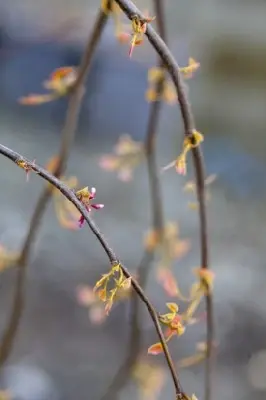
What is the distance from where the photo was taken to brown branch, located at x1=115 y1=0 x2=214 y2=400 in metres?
0.37

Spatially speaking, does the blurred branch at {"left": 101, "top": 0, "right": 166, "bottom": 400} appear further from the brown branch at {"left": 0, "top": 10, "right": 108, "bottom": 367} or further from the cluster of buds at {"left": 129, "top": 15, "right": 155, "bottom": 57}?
the cluster of buds at {"left": 129, "top": 15, "right": 155, "bottom": 57}

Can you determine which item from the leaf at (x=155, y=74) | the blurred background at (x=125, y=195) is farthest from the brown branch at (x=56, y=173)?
the blurred background at (x=125, y=195)

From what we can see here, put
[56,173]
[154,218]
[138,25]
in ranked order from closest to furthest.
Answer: [138,25] < [56,173] < [154,218]

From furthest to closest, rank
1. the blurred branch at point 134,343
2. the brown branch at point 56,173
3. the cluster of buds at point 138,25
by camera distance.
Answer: the blurred branch at point 134,343 → the brown branch at point 56,173 → the cluster of buds at point 138,25

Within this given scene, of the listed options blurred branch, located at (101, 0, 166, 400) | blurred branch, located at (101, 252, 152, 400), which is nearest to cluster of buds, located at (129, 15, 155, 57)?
blurred branch, located at (101, 0, 166, 400)

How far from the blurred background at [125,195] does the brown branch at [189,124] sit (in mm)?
180

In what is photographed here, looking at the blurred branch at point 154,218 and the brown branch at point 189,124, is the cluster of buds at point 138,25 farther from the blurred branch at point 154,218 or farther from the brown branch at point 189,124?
the blurred branch at point 154,218

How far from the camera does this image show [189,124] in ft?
1.40

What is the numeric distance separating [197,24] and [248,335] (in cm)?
174

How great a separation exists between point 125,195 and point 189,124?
1.40 meters

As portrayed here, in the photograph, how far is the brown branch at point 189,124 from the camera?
1.22ft

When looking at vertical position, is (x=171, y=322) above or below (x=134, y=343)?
below

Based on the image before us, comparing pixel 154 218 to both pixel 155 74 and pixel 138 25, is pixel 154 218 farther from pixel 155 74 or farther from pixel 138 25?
pixel 138 25

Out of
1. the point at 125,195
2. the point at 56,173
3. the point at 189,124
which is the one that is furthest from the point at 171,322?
the point at 125,195
